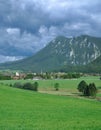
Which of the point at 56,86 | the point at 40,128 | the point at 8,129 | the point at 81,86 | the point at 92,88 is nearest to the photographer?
the point at 8,129

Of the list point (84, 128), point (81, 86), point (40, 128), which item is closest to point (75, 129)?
point (84, 128)

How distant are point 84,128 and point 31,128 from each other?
370 centimetres

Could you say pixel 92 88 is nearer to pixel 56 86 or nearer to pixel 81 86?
pixel 81 86

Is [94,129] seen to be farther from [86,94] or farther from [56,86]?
[56,86]

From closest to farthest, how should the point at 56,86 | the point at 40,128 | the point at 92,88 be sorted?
the point at 40,128, the point at 92,88, the point at 56,86

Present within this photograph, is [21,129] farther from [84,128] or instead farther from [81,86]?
[81,86]

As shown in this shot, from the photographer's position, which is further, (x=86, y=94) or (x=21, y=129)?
(x=86, y=94)

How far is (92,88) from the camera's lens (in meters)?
112

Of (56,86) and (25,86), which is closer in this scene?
(25,86)

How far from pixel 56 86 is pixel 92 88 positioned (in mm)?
48554

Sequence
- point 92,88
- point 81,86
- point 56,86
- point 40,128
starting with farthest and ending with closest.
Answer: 1. point 56,86
2. point 81,86
3. point 92,88
4. point 40,128

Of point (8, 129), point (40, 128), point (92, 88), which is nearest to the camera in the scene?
point (8, 129)

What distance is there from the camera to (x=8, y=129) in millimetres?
21859

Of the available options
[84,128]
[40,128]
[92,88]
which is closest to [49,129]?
[40,128]
